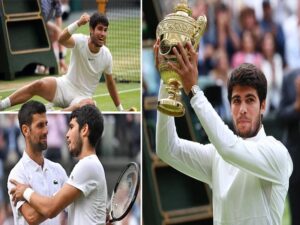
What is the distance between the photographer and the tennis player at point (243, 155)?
295 centimetres

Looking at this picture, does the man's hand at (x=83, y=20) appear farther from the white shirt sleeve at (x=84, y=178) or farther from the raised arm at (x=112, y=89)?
the white shirt sleeve at (x=84, y=178)

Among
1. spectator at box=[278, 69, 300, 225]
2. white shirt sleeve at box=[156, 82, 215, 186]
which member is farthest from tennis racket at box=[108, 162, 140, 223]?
spectator at box=[278, 69, 300, 225]

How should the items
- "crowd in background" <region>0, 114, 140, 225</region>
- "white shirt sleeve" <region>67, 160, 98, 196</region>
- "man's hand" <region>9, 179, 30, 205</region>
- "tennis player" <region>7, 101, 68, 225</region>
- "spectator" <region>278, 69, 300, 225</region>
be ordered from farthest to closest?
"spectator" <region>278, 69, 300, 225</region> → "crowd in background" <region>0, 114, 140, 225</region> → "tennis player" <region>7, 101, 68, 225</region> → "man's hand" <region>9, 179, 30, 205</region> → "white shirt sleeve" <region>67, 160, 98, 196</region>

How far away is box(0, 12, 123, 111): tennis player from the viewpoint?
4.94 meters

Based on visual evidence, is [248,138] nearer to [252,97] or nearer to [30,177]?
[252,97]

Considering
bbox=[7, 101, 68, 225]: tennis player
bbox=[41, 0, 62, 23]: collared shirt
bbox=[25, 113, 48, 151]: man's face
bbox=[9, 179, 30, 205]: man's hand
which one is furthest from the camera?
bbox=[41, 0, 62, 23]: collared shirt

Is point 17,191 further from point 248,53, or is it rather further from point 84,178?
point 248,53

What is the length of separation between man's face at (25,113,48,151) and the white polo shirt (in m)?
0.07

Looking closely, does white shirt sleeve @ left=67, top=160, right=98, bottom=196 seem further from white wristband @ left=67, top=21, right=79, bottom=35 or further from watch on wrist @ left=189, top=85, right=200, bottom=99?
white wristband @ left=67, top=21, right=79, bottom=35

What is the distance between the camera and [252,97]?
10.1 feet

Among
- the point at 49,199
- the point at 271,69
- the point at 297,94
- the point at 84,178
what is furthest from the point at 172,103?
the point at 271,69

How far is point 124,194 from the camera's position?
4.06m

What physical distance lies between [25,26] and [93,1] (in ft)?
1.34

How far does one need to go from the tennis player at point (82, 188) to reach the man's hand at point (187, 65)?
0.70 meters
